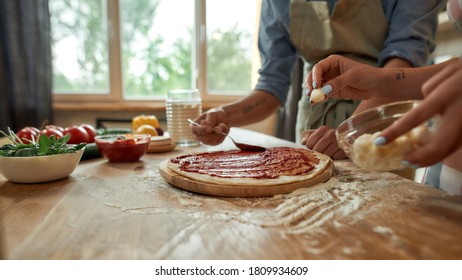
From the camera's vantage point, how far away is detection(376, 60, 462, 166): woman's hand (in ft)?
1.56

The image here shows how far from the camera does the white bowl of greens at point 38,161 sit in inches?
31.4

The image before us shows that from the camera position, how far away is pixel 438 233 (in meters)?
0.53

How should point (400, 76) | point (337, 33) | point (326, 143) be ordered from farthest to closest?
point (337, 33) < point (326, 143) < point (400, 76)

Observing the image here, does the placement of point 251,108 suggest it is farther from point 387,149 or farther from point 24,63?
point 24,63

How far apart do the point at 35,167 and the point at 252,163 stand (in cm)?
50

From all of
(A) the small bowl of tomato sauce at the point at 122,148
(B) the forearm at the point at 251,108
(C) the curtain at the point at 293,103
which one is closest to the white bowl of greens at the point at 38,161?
(A) the small bowl of tomato sauce at the point at 122,148

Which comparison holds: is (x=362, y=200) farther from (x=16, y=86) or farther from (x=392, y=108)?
(x=16, y=86)

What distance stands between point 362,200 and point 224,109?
0.81 m

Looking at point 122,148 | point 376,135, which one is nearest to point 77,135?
point 122,148

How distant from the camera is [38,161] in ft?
2.61

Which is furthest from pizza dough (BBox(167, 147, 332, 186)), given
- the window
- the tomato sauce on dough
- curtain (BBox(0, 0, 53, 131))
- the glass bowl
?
curtain (BBox(0, 0, 53, 131))

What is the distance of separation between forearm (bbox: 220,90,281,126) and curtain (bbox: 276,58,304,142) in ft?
3.40

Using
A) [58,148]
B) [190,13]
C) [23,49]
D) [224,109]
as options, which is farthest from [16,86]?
[58,148]

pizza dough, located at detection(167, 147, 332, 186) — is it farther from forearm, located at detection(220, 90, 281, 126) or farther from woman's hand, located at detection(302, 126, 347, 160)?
forearm, located at detection(220, 90, 281, 126)
